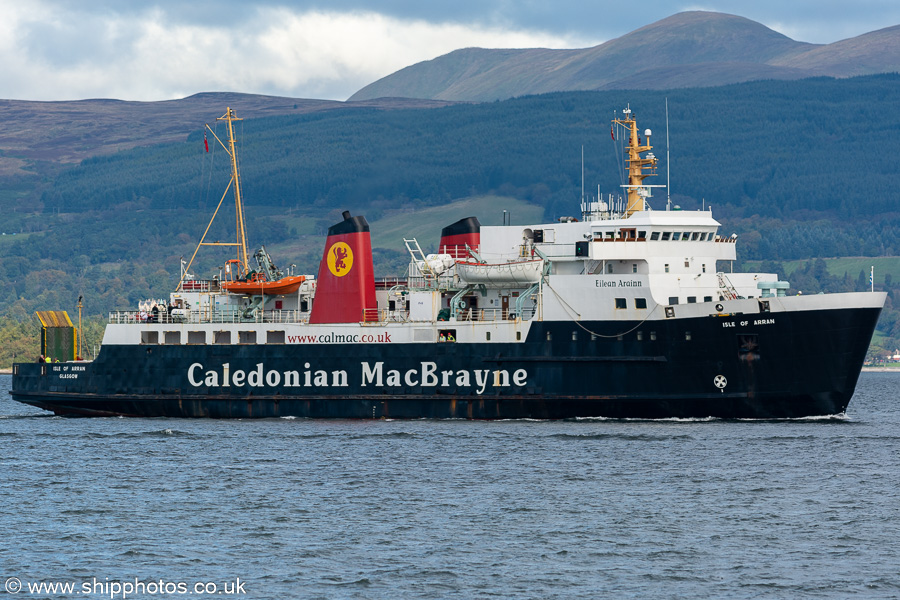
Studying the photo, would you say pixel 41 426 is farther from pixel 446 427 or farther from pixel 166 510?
pixel 166 510

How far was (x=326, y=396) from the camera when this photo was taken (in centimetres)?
4891

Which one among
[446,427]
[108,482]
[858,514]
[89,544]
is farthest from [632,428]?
[89,544]

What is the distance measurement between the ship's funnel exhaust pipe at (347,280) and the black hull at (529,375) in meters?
1.50

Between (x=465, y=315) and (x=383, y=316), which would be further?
(x=383, y=316)

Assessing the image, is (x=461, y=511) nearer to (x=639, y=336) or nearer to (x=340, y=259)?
(x=639, y=336)

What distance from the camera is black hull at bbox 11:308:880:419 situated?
1694 inches

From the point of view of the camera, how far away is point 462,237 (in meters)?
51.9

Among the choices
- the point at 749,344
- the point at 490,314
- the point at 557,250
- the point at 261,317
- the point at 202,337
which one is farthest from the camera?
the point at 202,337

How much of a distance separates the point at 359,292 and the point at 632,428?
12.2 meters

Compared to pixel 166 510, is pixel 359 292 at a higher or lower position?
higher

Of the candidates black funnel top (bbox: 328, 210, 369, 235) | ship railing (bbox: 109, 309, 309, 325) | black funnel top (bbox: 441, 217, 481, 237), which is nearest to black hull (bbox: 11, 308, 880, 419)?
ship railing (bbox: 109, 309, 309, 325)

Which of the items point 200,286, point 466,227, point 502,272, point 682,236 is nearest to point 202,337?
point 200,286

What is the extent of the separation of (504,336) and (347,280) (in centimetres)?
693

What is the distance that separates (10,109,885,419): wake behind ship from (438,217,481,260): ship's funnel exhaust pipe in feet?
0.28
